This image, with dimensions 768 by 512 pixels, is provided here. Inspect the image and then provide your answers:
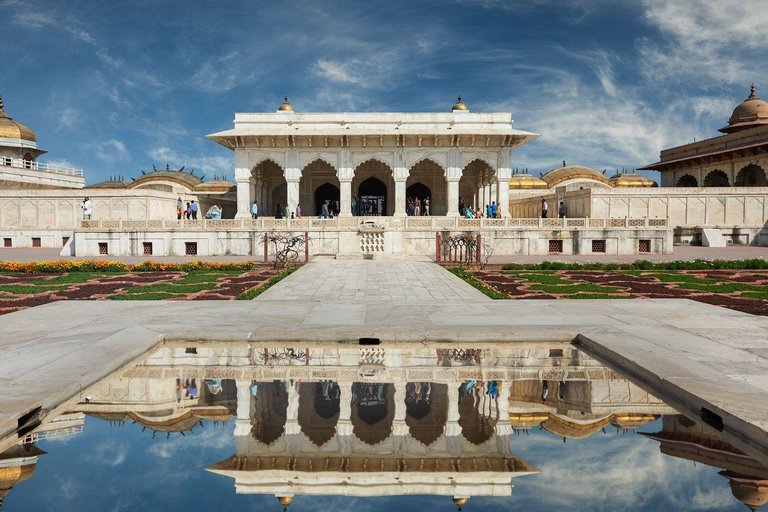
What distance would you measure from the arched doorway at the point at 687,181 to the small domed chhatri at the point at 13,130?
5027 centimetres

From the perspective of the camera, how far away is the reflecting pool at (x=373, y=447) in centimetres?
279

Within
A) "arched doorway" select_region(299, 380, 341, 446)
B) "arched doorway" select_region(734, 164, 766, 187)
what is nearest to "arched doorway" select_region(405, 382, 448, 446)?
"arched doorway" select_region(299, 380, 341, 446)

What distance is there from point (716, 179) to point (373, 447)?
42.1 metres

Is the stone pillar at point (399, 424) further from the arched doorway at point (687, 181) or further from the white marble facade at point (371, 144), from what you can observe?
the arched doorway at point (687, 181)

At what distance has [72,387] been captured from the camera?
13.3 ft

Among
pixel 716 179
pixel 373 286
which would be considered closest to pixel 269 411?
pixel 373 286

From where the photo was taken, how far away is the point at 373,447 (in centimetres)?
329

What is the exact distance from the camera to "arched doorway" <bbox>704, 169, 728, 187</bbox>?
37.3 m

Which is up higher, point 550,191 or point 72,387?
point 550,191

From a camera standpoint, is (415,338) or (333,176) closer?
(415,338)

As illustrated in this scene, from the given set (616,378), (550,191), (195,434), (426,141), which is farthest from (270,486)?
(550,191)

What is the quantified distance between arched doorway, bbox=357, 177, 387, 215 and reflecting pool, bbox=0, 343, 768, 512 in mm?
30538

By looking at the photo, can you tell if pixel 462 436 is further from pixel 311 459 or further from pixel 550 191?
pixel 550 191

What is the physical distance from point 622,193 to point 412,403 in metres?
28.0
